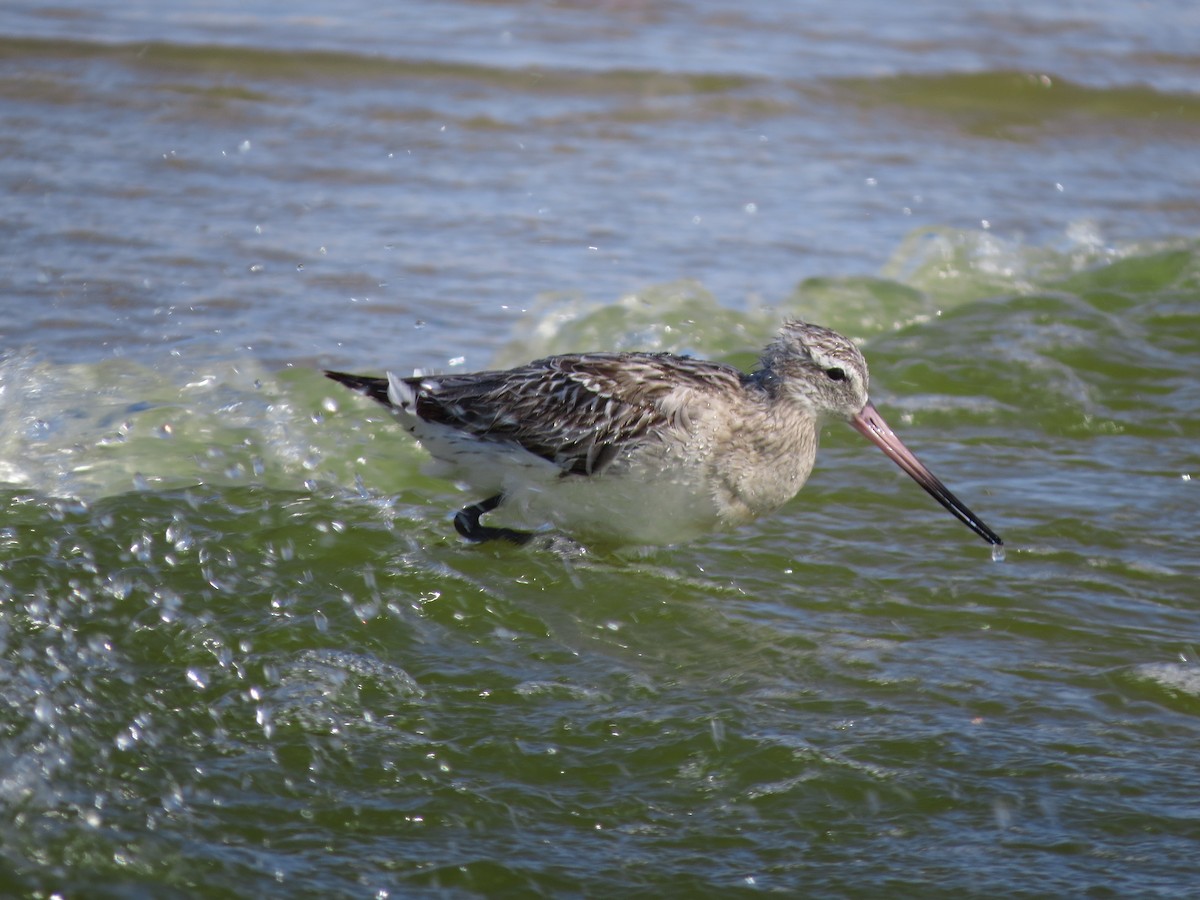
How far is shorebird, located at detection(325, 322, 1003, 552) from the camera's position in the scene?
605cm

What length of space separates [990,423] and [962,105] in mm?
7544

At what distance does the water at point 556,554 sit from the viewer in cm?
443

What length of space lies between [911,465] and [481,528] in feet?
5.76

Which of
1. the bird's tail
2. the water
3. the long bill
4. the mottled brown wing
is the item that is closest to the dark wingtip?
the bird's tail

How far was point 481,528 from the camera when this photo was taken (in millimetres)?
6406

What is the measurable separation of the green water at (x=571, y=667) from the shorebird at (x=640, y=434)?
29cm

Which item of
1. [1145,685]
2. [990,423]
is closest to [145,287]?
[990,423]

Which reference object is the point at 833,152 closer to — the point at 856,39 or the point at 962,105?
the point at 962,105

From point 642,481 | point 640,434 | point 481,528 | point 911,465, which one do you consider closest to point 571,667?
point 642,481

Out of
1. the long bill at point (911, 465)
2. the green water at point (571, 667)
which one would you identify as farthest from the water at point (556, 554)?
the long bill at point (911, 465)

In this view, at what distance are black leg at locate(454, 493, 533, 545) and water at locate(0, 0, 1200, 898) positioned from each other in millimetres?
68

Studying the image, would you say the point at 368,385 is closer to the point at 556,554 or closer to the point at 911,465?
the point at 556,554

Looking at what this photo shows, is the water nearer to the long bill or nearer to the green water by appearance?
the green water

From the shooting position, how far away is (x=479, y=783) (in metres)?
4.59
